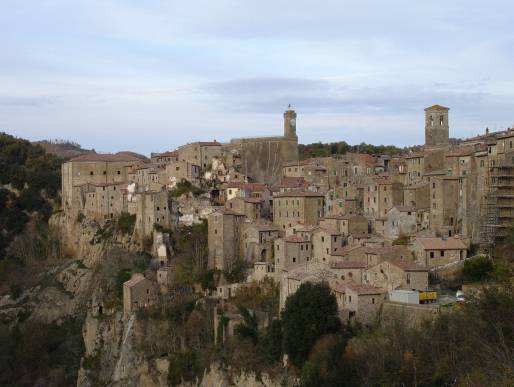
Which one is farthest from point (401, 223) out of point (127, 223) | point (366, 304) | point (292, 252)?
point (127, 223)

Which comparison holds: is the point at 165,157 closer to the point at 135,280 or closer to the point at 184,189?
the point at 184,189

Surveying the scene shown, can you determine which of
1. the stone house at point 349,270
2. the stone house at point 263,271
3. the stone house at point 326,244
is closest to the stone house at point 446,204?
the stone house at point 326,244

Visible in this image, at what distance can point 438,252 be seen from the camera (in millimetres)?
47312

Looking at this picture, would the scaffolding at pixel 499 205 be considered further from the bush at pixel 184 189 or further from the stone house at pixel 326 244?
the bush at pixel 184 189

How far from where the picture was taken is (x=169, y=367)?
180 feet

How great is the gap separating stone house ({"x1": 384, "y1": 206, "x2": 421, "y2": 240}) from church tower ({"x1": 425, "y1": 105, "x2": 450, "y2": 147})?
1295 cm

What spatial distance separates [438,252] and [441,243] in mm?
673

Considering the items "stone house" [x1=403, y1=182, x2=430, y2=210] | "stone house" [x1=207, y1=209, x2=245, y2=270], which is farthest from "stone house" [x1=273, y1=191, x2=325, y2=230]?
"stone house" [x1=403, y1=182, x2=430, y2=210]

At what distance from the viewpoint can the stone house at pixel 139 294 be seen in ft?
194

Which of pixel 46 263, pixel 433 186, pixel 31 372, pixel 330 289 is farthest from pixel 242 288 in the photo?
pixel 46 263

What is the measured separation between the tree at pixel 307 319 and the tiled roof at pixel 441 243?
622cm

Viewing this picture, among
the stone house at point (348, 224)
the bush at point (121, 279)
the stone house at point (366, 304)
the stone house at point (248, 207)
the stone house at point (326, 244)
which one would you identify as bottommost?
the bush at point (121, 279)

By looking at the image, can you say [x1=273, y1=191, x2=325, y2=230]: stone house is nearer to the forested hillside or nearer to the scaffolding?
the scaffolding

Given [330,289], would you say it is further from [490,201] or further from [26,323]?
[26,323]
